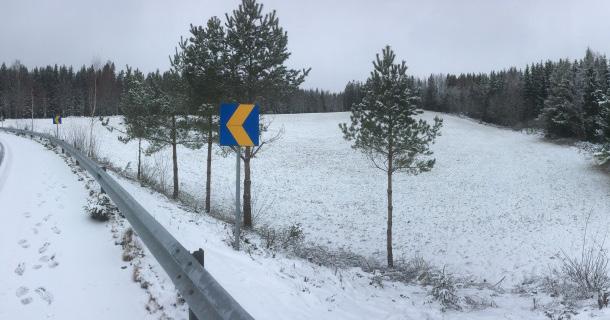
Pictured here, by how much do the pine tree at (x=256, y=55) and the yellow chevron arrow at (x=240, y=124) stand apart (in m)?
7.32

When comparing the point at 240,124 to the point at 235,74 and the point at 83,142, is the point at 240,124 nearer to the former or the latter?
the point at 235,74

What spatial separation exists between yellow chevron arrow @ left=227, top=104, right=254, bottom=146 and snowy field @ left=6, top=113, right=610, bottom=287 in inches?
488

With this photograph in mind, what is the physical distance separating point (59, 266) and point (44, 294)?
724 millimetres

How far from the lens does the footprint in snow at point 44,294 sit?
3.48m

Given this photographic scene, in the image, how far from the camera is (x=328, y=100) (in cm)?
13012

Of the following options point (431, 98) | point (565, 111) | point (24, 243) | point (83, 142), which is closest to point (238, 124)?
Answer: point (24, 243)

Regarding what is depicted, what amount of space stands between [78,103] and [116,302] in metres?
81.7

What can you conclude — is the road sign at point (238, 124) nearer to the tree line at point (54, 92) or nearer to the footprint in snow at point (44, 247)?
the footprint in snow at point (44, 247)

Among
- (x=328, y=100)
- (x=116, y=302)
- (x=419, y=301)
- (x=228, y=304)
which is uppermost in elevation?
(x=328, y=100)

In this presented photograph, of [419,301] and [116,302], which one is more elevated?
[116,302]

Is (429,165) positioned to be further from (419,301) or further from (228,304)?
(228,304)

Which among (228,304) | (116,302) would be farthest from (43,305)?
(228,304)

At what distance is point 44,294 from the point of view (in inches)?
140

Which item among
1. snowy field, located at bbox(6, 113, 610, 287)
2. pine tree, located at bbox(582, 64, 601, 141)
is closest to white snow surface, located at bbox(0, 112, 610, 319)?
snowy field, located at bbox(6, 113, 610, 287)
